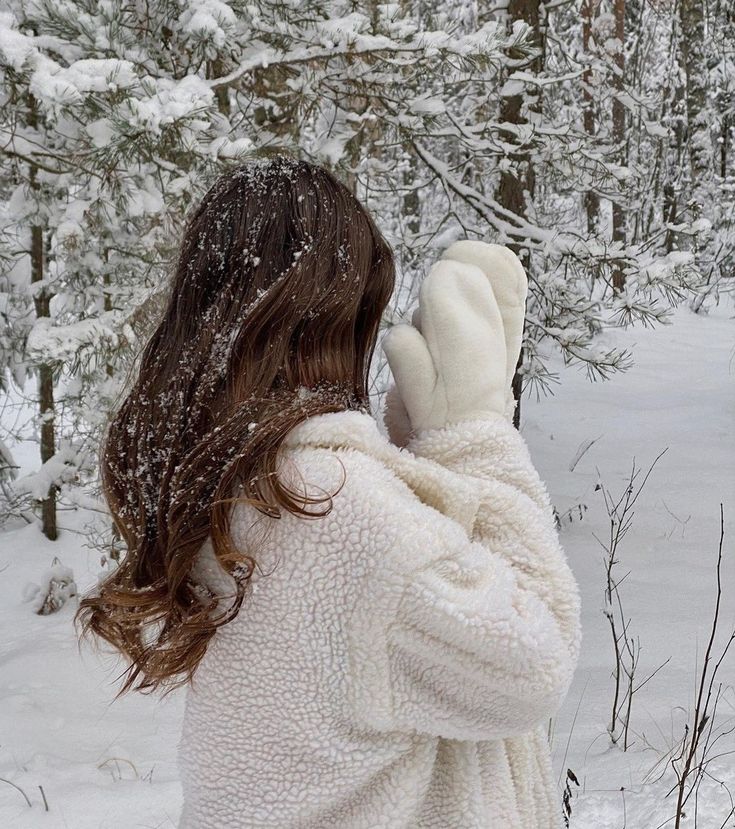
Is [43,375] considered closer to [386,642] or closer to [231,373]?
[231,373]

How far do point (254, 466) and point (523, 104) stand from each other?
4814 millimetres

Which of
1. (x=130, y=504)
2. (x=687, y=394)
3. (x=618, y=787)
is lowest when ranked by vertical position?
(x=687, y=394)

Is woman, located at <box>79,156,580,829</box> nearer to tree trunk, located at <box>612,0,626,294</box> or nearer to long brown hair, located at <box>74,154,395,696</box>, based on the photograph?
long brown hair, located at <box>74,154,395,696</box>

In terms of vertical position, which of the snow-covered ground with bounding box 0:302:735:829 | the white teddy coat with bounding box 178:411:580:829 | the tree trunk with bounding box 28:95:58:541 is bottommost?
the snow-covered ground with bounding box 0:302:735:829

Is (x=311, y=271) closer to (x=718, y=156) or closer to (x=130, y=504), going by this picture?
(x=130, y=504)

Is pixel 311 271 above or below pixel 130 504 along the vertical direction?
above

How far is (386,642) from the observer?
3.31 ft

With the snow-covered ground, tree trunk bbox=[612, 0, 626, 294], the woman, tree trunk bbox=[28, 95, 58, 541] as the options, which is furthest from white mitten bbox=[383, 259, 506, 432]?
tree trunk bbox=[28, 95, 58, 541]

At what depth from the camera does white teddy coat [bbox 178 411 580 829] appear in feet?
3.29

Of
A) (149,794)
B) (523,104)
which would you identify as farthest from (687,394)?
(149,794)

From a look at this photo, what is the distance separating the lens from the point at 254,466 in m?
1.05

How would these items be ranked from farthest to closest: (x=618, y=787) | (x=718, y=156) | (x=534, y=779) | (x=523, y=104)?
(x=718, y=156)
(x=523, y=104)
(x=618, y=787)
(x=534, y=779)

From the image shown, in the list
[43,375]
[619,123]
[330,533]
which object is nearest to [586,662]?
[330,533]

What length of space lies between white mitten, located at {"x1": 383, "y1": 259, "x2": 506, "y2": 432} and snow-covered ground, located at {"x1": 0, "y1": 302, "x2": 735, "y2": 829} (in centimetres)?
211
